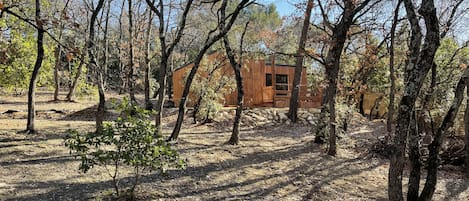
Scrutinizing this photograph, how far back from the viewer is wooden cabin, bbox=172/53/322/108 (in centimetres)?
1554

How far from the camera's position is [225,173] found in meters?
6.07

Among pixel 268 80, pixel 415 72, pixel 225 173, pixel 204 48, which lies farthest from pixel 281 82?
pixel 415 72

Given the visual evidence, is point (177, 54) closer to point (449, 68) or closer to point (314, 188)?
point (449, 68)

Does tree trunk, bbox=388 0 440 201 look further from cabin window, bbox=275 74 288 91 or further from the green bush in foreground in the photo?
cabin window, bbox=275 74 288 91

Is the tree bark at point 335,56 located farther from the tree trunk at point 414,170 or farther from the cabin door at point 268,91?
the cabin door at point 268,91

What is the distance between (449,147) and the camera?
8.62 metres

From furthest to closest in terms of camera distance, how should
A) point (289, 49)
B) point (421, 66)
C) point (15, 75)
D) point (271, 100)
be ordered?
point (289, 49)
point (271, 100)
point (15, 75)
point (421, 66)

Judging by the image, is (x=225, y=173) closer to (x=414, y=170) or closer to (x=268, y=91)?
(x=414, y=170)

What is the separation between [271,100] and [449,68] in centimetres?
758

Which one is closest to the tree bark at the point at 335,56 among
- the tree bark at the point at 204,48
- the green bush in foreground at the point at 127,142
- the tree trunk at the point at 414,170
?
the tree bark at the point at 204,48

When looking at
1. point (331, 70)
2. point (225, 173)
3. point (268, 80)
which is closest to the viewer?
point (225, 173)

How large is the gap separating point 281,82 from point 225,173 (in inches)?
461

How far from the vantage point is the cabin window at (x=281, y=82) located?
55.8 ft

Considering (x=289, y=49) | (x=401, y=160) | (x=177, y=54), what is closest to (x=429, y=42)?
(x=401, y=160)
